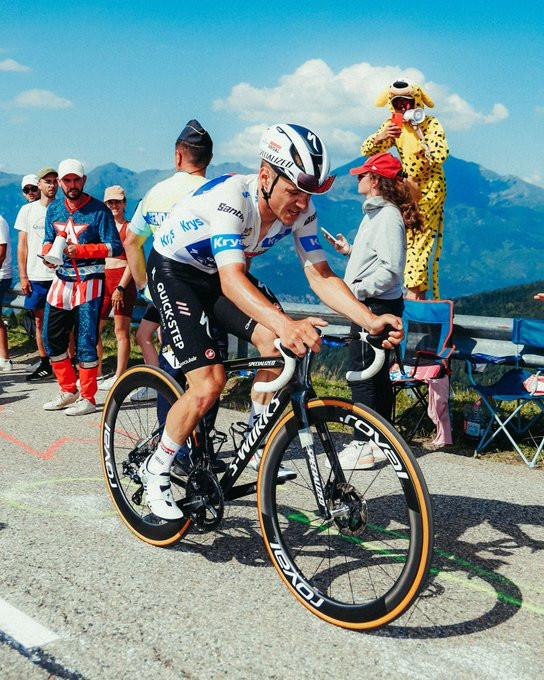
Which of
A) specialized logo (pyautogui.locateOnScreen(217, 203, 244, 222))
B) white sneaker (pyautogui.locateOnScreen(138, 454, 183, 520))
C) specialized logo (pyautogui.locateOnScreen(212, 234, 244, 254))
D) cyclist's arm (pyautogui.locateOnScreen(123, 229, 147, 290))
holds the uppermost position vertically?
specialized logo (pyautogui.locateOnScreen(217, 203, 244, 222))

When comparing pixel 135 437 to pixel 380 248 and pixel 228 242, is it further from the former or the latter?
pixel 380 248

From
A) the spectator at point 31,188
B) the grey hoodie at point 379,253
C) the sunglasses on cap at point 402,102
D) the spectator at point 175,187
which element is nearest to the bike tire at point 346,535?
the grey hoodie at point 379,253

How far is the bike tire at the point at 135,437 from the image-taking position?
403 centimetres

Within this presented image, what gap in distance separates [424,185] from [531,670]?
17.4ft

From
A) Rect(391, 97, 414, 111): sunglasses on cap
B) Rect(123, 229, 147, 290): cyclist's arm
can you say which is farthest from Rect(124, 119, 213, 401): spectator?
Rect(391, 97, 414, 111): sunglasses on cap

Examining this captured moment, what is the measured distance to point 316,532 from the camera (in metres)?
4.22

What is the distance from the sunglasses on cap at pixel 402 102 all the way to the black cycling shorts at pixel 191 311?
4.12 m

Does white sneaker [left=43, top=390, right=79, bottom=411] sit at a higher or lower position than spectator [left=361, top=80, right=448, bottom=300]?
lower

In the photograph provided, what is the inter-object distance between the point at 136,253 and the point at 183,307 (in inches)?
93.6

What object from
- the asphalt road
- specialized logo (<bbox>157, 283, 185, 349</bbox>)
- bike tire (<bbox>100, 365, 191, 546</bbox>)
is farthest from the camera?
bike tire (<bbox>100, 365, 191, 546</bbox>)

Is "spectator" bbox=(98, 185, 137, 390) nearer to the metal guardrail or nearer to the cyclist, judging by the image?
the metal guardrail

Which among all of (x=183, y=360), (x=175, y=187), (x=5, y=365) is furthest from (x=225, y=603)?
(x=5, y=365)

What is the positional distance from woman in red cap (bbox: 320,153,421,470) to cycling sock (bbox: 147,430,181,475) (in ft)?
6.58

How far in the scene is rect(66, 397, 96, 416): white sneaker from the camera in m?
7.52
